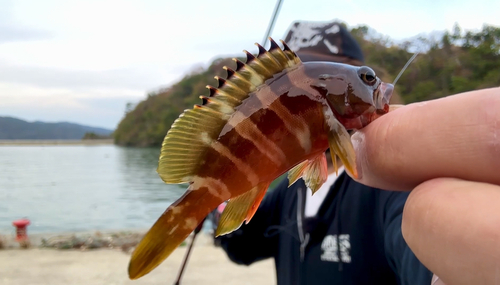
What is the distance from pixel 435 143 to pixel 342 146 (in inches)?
8.4

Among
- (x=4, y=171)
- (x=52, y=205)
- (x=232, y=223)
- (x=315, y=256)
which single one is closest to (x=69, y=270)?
(x=315, y=256)

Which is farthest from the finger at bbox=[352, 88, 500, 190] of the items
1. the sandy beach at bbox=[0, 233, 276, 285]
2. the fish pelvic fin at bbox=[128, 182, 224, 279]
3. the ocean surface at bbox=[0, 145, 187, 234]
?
the ocean surface at bbox=[0, 145, 187, 234]

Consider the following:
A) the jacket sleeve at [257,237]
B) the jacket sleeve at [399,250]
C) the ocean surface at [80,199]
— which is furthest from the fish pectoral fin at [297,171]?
the ocean surface at [80,199]

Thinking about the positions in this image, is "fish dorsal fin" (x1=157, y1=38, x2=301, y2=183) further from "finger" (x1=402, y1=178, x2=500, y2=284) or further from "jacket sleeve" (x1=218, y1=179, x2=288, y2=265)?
"jacket sleeve" (x1=218, y1=179, x2=288, y2=265)

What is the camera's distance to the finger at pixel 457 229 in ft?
2.39

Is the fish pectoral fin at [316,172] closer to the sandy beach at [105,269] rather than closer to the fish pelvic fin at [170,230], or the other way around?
the fish pelvic fin at [170,230]

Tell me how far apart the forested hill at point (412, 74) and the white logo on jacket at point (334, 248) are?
1.26 meters

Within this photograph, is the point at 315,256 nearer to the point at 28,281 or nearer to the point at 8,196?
the point at 28,281

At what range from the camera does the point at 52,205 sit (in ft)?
57.0

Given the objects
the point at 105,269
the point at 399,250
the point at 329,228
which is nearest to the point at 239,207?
the point at 399,250

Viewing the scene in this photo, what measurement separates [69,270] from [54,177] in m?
24.6

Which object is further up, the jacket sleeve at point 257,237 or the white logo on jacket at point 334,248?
the white logo on jacket at point 334,248

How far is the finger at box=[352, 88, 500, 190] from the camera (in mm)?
808

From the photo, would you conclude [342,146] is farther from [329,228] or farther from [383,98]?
[329,228]
